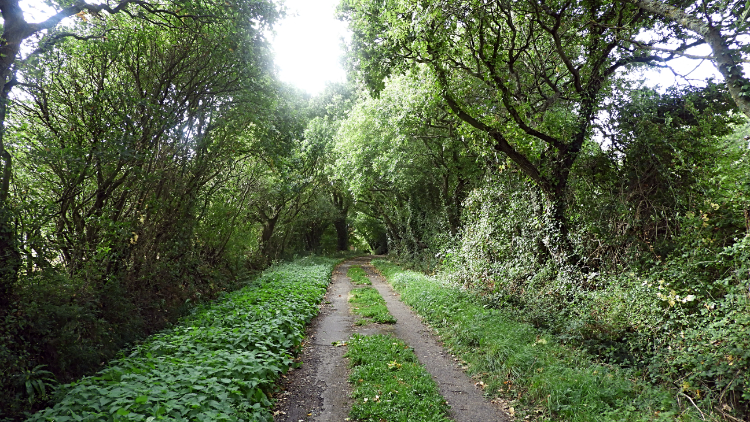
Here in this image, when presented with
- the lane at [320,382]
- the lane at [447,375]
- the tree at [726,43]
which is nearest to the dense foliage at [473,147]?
the tree at [726,43]

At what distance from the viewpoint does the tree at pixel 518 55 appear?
7.55 m

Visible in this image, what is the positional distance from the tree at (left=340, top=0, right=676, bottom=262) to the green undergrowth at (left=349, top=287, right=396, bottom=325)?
443 centimetres

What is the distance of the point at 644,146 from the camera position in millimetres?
7602

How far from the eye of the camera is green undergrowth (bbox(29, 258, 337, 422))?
3.70 m

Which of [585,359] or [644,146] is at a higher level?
[644,146]

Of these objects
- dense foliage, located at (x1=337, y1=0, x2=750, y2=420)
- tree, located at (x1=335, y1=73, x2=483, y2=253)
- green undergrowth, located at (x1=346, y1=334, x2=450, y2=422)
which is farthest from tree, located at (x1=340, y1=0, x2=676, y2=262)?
green undergrowth, located at (x1=346, y1=334, x2=450, y2=422)

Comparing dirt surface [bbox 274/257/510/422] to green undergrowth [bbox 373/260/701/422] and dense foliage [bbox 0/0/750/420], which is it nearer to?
green undergrowth [bbox 373/260/701/422]

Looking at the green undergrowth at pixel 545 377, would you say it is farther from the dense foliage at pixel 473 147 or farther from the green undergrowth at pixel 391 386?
the green undergrowth at pixel 391 386

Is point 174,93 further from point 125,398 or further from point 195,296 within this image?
point 125,398

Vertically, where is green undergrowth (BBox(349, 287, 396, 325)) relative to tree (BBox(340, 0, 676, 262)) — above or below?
below

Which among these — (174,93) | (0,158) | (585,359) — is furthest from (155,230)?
(585,359)

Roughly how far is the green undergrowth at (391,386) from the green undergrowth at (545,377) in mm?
971

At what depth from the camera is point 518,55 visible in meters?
8.64

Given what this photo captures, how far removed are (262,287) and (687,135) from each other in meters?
11.2
